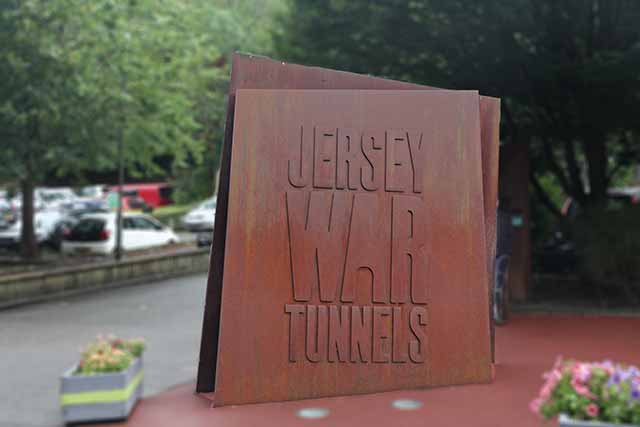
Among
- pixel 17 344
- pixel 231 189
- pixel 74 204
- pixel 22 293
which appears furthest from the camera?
pixel 74 204

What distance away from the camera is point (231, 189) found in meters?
7.88

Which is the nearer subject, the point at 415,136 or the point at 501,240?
the point at 415,136

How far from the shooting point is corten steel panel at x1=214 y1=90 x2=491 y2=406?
783 cm

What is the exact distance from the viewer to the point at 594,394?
452 centimetres

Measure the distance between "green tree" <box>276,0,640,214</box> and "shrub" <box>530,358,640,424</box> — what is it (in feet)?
30.7

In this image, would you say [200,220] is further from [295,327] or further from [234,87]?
[295,327]

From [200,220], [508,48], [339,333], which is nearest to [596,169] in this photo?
[508,48]

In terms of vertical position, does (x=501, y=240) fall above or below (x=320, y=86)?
below

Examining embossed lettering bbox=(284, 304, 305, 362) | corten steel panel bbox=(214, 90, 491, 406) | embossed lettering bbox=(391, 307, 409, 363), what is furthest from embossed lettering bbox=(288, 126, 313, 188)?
embossed lettering bbox=(391, 307, 409, 363)

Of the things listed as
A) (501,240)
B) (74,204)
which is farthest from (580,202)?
(74,204)

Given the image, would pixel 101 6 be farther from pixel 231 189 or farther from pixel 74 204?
pixel 74 204

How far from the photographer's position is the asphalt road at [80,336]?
8242mm

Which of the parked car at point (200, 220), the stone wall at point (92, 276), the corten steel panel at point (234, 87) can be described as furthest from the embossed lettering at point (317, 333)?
the parked car at point (200, 220)

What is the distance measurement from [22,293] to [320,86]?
→ 980 centimetres
